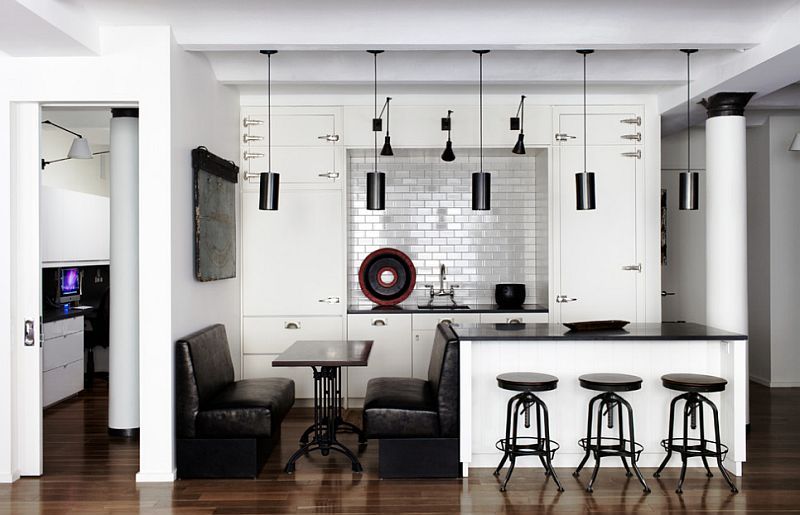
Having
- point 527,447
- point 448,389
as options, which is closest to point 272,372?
point 448,389

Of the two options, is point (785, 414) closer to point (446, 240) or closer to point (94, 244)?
point (446, 240)

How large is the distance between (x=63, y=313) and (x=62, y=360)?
1.70 ft

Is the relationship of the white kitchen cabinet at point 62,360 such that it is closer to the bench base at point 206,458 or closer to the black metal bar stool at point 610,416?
the bench base at point 206,458

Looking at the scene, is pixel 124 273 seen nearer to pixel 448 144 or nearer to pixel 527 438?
pixel 448 144

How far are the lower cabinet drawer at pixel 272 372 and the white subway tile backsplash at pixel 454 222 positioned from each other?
1144mm

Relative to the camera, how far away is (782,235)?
301 inches

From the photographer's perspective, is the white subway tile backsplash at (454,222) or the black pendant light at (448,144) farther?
the white subway tile backsplash at (454,222)

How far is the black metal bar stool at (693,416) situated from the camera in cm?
447

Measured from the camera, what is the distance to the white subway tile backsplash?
291 inches

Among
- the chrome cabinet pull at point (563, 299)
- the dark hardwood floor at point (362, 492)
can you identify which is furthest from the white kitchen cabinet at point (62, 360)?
the chrome cabinet pull at point (563, 299)

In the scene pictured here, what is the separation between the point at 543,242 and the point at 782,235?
9.15ft

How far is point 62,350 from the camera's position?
714cm

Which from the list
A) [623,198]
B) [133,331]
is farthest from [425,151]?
[133,331]

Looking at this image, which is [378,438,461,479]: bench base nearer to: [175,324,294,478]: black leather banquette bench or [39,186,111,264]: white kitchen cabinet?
[175,324,294,478]: black leather banquette bench
